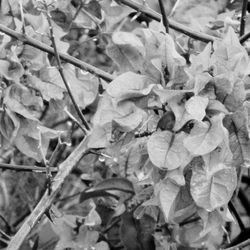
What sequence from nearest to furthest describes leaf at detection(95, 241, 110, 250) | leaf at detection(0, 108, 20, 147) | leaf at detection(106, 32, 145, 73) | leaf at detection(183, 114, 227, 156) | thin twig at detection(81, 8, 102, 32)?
leaf at detection(183, 114, 227, 156)
leaf at detection(106, 32, 145, 73)
leaf at detection(0, 108, 20, 147)
leaf at detection(95, 241, 110, 250)
thin twig at detection(81, 8, 102, 32)

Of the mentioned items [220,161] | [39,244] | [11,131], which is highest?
[220,161]

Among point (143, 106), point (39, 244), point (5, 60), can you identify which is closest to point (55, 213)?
point (39, 244)

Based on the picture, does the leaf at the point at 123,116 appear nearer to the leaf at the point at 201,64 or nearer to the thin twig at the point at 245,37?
the leaf at the point at 201,64

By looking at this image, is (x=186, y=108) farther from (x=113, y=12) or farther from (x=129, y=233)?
(x=113, y=12)

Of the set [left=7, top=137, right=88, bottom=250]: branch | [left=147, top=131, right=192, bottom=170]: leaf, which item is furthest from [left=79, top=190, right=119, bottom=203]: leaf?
[left=147, top=131, right=192, bottom=170]: leaf

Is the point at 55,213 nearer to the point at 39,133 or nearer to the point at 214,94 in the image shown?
the point at 39,133

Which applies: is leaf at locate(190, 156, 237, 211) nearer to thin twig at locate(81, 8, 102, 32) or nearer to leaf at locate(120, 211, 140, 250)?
leaf at locate(120, 211, 140, 250)

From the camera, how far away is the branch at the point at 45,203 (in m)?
0.98

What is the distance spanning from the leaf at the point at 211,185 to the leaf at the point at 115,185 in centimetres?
38

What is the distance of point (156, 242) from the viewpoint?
1.22 metres

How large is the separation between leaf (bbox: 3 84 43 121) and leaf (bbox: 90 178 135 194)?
9.7 inches

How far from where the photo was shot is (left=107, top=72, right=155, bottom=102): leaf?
848 mm

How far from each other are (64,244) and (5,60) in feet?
1.08

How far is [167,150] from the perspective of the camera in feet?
2.73
